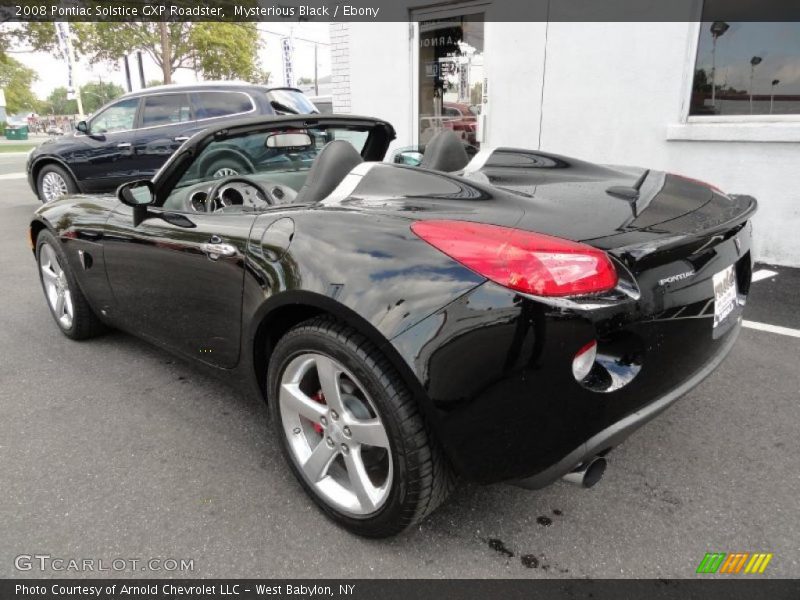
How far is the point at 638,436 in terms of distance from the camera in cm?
242

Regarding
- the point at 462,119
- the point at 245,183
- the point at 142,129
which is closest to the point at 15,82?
the point at 142,129

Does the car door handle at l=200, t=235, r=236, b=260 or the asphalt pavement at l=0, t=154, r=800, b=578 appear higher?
the car door handle at l=200, t=235, r=236, b=260

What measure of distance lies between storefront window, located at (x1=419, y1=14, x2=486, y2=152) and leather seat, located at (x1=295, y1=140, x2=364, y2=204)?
5266 mm

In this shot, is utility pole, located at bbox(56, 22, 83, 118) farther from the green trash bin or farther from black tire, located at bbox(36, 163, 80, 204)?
the green trash bin

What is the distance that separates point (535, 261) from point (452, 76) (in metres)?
6.84

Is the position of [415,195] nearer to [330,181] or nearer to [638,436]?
[330,181]

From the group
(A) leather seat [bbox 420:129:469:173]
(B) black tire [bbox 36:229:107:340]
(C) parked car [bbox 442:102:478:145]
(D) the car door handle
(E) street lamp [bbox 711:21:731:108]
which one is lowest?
(B) black tire [bbox 36:229:107:340]

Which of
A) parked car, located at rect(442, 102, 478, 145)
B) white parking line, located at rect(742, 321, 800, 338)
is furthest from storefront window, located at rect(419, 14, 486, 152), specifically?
white parking line, located at rect(742, 321, 800, 338)

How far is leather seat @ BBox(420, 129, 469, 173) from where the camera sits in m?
2.62

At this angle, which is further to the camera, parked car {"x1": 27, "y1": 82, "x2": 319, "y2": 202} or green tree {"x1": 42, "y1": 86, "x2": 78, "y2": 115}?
green tree {"x1": 42, "y1": 86, "x2": 78, "y2": 115}

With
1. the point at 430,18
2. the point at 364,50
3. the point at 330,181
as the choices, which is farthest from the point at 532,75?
the point at 330,181

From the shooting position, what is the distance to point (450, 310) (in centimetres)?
150

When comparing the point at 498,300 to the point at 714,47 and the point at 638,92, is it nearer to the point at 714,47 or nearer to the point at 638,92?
the point at 638,92

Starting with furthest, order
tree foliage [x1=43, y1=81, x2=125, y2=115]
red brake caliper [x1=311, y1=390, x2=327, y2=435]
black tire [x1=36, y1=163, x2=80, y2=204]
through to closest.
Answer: tree foliage [x1=43, y1=81, x2=125, y2=115]
black tire [x1=36, y1=163, x2=80, y2=204]
red brake caliper [x1=311, y1=390, x2=327, y2=435]
